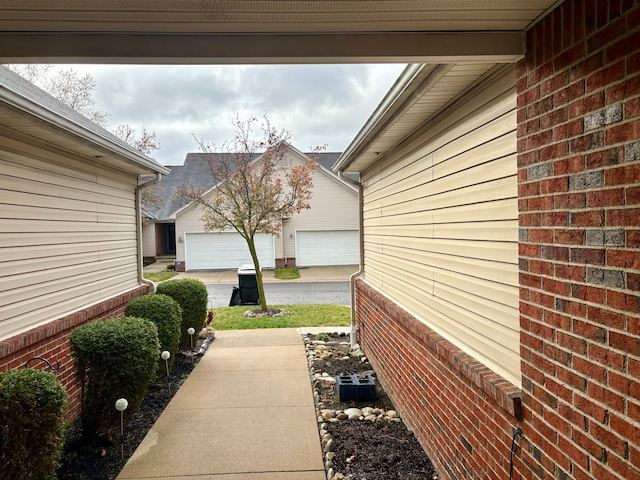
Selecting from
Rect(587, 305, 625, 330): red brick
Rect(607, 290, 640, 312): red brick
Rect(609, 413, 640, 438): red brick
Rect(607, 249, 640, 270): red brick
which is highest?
Rect(607, 249, 640, 270): red brick

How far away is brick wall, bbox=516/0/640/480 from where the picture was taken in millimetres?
1629

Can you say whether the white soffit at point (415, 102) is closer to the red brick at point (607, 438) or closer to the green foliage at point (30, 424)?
the red brick at point (607, 438)

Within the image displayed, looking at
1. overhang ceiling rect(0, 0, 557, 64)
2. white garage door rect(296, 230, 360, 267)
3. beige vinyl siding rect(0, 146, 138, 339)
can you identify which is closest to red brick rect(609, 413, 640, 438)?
overhang ceiling rect(0, 0, 557, 64)

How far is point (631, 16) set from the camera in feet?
5.22

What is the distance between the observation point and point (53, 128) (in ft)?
14.5

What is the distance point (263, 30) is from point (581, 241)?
5.78 feet

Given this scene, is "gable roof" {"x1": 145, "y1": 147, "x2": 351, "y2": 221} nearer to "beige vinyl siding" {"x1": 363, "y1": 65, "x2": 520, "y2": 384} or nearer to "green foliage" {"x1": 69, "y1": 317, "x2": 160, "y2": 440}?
"beige vinyl siding" {"x1": 363, "y1": 65, "x2": 520, "y2": 384}

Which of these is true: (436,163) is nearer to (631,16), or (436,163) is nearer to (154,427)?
(631,16)

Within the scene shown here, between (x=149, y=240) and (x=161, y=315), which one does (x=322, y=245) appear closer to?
(x=149, y=240)

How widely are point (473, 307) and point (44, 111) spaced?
4.05m

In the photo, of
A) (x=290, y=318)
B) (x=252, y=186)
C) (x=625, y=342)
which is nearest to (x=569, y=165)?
(x=625, y=342)

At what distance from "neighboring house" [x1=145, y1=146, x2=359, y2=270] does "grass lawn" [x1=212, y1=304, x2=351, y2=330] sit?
9.68 m

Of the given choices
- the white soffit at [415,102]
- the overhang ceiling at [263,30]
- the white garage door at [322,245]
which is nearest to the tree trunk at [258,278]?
the white soffit at [415,102]

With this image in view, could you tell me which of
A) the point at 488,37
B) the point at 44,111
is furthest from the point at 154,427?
the point at 488,37
